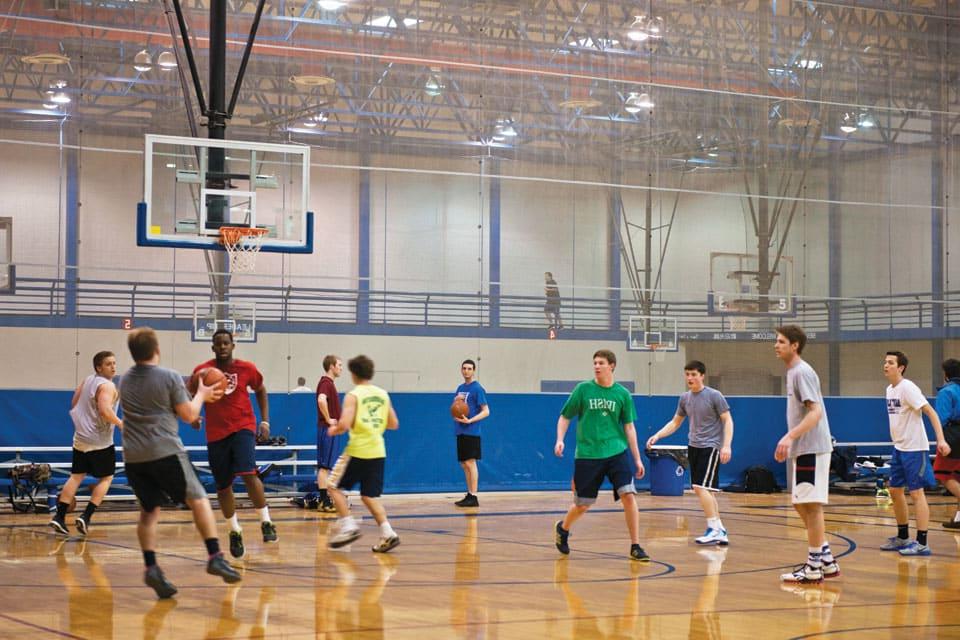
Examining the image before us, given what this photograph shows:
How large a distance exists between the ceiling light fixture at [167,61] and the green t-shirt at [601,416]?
1222 centimetres

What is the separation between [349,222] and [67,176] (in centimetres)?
474

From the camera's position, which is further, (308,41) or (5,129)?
(308,41)

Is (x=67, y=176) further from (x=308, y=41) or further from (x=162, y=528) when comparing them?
(x=162, y=528)

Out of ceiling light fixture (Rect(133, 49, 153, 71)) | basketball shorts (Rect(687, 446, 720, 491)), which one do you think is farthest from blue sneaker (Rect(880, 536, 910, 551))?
ceiling light fixture (Rect(133, 49, 153, 71))

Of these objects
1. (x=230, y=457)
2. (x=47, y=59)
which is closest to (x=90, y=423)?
(x=230, y=457)

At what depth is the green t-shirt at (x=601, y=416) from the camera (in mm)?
11445

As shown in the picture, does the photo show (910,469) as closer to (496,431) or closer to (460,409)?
(460,409)

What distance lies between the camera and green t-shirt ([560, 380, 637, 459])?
11.4 m

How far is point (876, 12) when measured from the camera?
86.0ft

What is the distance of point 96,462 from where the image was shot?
1335 centimetres

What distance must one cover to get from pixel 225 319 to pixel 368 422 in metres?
9.81

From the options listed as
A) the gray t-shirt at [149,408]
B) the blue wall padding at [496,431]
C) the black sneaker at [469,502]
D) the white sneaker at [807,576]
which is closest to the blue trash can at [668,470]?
the blue wall padding at [496,431]

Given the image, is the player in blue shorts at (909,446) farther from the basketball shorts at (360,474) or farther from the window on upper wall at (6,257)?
the window on upper wall at (6,257)

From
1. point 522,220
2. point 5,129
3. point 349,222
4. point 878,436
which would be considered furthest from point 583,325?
point 5,129
